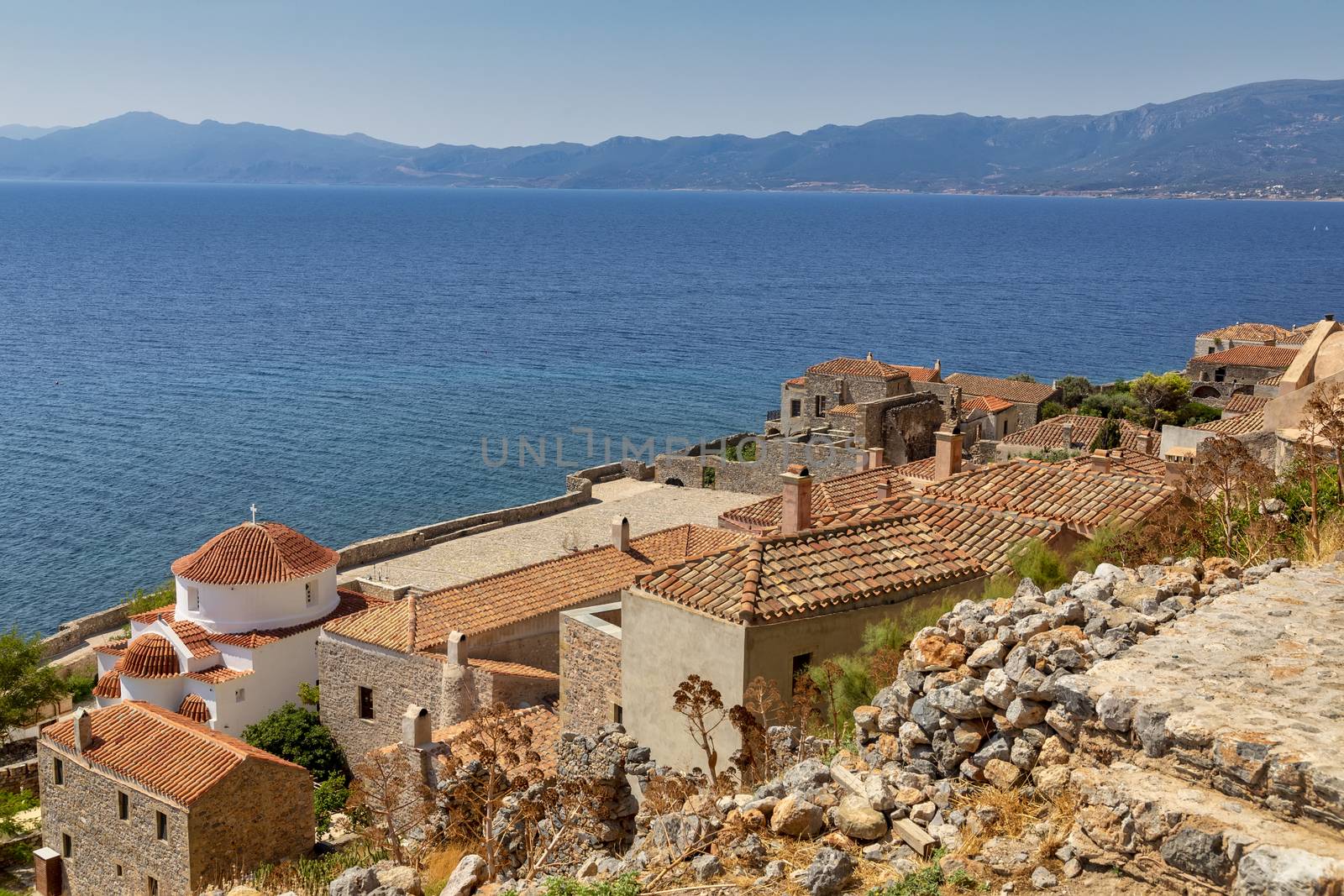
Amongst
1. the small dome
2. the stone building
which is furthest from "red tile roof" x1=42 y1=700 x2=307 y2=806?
the small dome

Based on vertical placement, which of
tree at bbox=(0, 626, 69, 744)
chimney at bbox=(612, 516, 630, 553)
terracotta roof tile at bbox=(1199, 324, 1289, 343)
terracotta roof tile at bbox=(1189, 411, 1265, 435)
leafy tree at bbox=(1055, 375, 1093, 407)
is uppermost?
terracotta roof tile at bbox=(1189, 411, 1265, 435)

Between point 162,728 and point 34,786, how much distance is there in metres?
7.77

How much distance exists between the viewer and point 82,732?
21.1 meters

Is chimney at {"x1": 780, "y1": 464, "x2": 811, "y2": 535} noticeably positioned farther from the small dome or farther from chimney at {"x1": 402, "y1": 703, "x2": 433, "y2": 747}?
the small dome

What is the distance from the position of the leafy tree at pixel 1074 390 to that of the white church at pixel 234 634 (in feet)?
125

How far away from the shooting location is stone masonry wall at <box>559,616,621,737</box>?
1590cm

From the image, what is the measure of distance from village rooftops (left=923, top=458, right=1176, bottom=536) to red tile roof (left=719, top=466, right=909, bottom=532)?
337 cm

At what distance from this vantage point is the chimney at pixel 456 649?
21.2 m

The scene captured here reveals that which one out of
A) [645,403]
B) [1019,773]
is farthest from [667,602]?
[645,403]

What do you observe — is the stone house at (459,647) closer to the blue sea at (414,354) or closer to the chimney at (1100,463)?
the chimney at (1100,463)

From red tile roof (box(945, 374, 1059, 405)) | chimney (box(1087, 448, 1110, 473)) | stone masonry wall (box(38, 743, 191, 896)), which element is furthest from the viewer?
red tile roof (box(945, 374, 1059, 405))

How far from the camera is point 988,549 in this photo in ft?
50.9

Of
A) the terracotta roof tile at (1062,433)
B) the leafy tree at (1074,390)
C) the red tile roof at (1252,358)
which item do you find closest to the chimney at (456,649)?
the terracotta roof tile at (1062,433)

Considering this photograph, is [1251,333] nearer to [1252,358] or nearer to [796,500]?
[1252,358]
